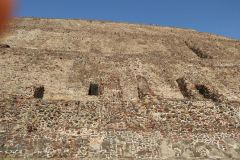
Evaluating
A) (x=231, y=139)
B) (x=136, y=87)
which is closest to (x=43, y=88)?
(x=136, y=87)

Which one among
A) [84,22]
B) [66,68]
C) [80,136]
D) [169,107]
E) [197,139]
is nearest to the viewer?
[80,136]

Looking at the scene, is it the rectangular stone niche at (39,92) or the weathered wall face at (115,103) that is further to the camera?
the rectangular stone niche at (39,92)

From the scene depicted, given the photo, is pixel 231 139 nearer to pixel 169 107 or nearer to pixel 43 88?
pixel 169 107

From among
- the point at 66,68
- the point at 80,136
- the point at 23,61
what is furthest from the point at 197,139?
the point at 23,61

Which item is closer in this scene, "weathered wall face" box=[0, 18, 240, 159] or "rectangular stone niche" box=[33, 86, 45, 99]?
"weathered wall face" box=[0, 18, 240, 159]

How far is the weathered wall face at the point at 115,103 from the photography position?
1384 centimetres

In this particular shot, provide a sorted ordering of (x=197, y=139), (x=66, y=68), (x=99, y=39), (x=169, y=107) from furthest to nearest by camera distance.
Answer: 1. (x=99, y=39)
2. (x=66, y=68)
3. (x=169, y=107)
4. (x=197, y=139)

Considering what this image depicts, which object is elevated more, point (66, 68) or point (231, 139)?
point (66, 68)

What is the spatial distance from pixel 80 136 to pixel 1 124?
A: 11.2 ft

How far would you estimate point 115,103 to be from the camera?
1650 cm

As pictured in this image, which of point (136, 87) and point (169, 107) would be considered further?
point (136, 87)

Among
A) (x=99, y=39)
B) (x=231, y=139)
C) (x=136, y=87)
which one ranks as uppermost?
(x=99, y=39)

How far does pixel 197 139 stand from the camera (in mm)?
15023

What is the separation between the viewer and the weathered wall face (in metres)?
13.8
